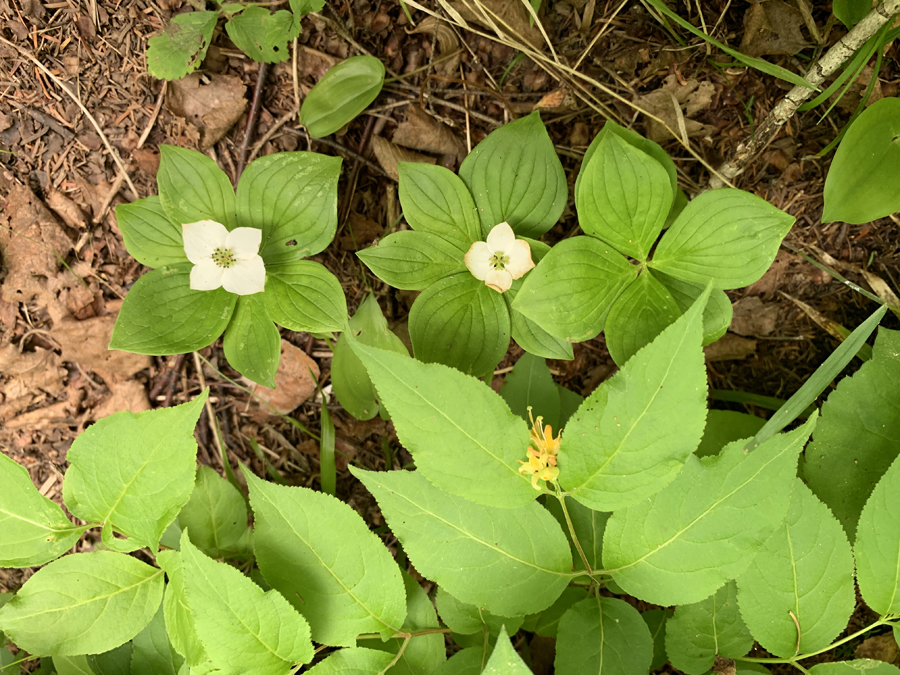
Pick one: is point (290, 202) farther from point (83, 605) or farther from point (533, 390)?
point (83, 605)

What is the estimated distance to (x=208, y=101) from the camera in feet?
7.95

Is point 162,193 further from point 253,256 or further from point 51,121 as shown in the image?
point 51,121

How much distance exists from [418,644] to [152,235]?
1770 mm

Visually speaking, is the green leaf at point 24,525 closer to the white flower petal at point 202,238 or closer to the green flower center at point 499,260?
the white flower petal at point 202,238

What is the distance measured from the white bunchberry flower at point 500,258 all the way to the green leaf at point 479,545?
2.63 ft

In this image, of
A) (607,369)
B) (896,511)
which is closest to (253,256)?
(607,369)

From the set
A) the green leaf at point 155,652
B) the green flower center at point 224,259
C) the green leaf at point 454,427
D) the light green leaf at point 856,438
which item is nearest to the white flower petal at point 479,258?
the green leaf at point 454,427

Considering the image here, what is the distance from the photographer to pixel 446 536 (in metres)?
1.61

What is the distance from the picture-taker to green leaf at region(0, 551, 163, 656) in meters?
1.77

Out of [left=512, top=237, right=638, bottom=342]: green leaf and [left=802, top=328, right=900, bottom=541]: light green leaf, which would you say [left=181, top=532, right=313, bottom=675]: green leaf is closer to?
[left=512, top=237, right=638, bottom=342]: green leaf

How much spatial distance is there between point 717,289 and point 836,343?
2.80 ft

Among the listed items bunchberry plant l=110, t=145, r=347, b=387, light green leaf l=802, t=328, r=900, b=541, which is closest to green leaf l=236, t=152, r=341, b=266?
bunchberry plant l=110, t=145, r=347, b=387

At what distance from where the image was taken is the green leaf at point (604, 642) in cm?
167

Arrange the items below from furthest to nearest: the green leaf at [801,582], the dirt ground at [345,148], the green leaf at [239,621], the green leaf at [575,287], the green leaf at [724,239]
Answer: the dirt ground at [345,148], the green leaf at [575,287], the green leaf at [724,239], the green leaf at [801,582], the green leaf at [239,621]
